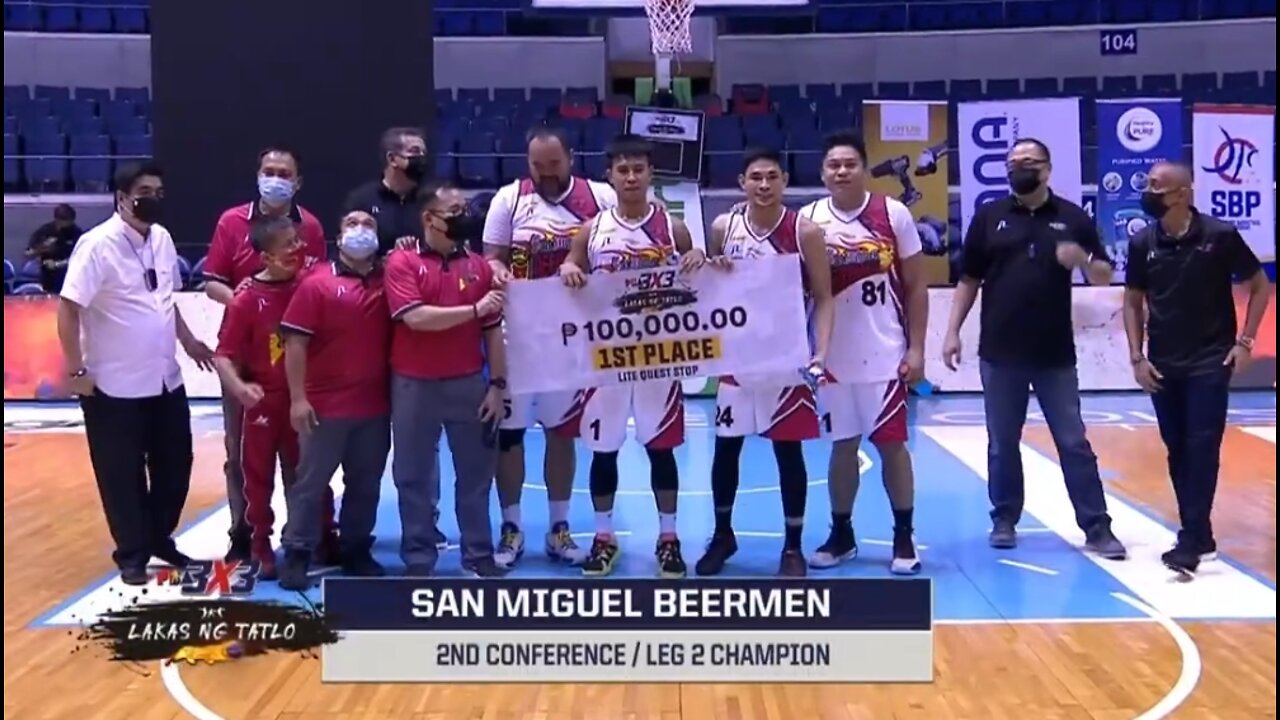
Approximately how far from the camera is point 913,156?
13453 mm

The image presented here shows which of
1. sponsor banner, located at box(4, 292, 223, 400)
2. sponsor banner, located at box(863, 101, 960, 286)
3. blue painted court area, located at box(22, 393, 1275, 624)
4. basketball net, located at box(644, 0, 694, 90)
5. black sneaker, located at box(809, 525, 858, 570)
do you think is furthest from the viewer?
sponsor banner, located at box(863, 101, 960, 286)

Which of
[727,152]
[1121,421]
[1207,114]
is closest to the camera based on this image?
[1121,421]

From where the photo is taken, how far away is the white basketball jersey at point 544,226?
16.7 feet

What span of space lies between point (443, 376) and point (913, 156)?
978 centimetres

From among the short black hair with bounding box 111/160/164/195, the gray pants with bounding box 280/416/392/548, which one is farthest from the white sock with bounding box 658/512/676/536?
the short black hair with bounding box 111/160/164/195

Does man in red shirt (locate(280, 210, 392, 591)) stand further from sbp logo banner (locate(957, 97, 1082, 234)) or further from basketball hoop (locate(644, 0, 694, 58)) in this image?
sbp logo banner (locate(957, 97, 1082, 234))

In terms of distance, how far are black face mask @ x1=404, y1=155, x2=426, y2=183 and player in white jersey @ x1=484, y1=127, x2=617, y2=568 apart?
1.09 feet

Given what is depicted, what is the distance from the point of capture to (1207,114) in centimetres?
1141

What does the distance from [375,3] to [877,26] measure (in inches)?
575

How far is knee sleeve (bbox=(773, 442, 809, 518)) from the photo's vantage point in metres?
5.10

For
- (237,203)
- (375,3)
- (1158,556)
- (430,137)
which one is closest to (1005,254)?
(1158,556)

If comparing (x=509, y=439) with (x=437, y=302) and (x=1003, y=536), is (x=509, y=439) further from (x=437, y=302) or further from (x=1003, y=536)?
(x=1003, y=536)

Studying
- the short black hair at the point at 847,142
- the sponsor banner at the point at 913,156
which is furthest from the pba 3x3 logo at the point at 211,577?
the sponsor banner at the point at 913,156

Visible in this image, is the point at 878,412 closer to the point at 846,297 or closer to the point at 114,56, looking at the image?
the point at 846,297
